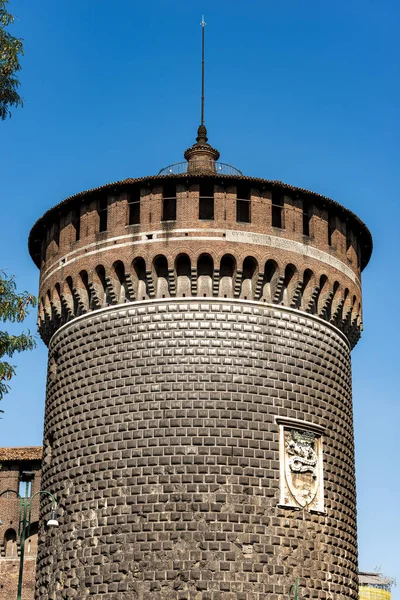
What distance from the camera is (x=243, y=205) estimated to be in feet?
92.1

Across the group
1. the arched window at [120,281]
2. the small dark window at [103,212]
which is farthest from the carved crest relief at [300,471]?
the small dark window at [103,212]

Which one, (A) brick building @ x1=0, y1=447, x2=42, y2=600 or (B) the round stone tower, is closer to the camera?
(B) the round stone tower

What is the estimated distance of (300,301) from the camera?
2783cm

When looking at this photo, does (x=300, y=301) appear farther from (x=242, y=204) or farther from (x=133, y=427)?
(x=133, y=427)

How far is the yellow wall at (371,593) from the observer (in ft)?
207

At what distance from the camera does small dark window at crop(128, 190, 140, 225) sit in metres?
28.2

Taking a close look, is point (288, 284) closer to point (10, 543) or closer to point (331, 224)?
point (331, 224)

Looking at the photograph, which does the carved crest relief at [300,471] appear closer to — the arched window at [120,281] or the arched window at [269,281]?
the arched window at [269,281]

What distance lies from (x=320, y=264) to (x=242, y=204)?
2638mm

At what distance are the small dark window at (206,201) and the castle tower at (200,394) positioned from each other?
0.03 m

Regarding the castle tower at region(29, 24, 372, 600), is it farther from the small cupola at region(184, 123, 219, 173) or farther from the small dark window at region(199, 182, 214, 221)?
the small cupola at region(184, 123, 219, 173)

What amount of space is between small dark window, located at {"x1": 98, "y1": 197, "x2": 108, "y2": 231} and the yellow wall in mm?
40729

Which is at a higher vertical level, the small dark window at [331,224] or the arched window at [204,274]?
the small dark window at [331,224]

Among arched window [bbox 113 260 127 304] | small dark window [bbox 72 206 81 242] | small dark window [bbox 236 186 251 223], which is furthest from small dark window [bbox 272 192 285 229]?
small dark window [bbox 72 206 81 242]
